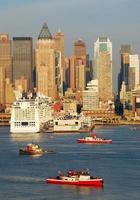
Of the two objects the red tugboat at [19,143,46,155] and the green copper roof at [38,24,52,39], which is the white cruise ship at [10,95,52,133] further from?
the green copper roof at [38,24,52,39]

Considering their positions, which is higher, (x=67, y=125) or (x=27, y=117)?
(x=27, y=117)

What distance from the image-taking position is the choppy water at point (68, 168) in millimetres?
38188

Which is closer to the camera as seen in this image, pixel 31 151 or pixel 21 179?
pixel 21 179

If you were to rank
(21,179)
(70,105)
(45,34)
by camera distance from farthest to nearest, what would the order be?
(45,34), (70,105), (21,179)

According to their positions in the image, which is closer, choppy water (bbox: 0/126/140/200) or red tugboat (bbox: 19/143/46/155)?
choppy water (bbox: 0/126/140/200)

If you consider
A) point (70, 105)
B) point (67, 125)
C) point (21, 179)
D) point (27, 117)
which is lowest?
point (67, 125)

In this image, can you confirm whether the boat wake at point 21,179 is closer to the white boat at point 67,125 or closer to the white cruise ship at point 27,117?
the white cruise ship at point 27,117

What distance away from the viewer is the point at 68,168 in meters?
46.8

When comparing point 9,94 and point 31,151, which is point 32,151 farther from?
point 9,94

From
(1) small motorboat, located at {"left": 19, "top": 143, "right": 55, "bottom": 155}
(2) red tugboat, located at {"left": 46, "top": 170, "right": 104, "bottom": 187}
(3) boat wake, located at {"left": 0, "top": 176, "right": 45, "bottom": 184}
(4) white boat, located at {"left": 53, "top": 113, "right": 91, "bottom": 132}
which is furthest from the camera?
(4) white boat, located at {"left": 53, "top": 113, "right": 91, "bottom": 132}

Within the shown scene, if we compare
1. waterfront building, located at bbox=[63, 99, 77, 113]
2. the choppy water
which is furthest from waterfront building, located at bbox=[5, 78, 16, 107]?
the choppy water

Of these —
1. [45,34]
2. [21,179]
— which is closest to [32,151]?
[21,179]

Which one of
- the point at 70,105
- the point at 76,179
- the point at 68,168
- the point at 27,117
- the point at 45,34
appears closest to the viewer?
the point at 76,179

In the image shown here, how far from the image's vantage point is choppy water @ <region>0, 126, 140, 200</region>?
38.2 m
